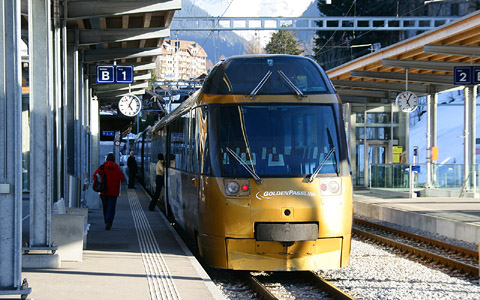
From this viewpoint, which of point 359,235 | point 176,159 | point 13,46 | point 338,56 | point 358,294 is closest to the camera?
point 13,46

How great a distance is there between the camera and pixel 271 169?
10.8 metres

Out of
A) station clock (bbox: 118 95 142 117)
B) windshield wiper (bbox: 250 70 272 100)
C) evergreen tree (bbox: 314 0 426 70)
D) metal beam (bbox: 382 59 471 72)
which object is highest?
evergreen tree (bbox: 314 0 426 70)

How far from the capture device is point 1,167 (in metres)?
7.25

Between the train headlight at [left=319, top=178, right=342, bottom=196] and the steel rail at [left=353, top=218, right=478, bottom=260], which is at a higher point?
the train headlight at [left=319, top=178, right=342, bottom=196]

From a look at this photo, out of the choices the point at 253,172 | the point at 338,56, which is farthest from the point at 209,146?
the point at 338,56

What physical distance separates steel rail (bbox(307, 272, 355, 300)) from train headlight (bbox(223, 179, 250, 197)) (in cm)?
161

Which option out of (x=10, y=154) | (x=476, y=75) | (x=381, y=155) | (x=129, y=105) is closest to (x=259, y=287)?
(x=10, y=154)

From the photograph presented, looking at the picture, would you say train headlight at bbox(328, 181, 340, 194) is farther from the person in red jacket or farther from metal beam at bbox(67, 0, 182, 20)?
metal beam at bbox(67, 0, 182, 20)

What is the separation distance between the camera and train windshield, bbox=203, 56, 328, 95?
449 inches

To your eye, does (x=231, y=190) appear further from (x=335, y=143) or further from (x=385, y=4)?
(x=385, y=4)

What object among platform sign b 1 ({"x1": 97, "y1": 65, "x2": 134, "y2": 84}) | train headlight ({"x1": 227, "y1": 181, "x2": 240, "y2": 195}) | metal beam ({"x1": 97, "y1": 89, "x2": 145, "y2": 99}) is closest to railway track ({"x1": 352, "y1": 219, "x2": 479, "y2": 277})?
train headlight ({"x1": 227, "y1": 181, "x2": 240, "y2": 195})

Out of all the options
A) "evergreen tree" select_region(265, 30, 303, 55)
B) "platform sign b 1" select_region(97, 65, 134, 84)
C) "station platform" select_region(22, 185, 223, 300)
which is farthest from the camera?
"evergreen tree" select_region(265, 30, 303, 55)

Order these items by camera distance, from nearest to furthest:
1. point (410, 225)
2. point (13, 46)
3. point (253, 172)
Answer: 1. point (13, 46)
2. point (253, 172)
3. point (410, 225)

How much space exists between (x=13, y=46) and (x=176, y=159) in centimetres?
858
